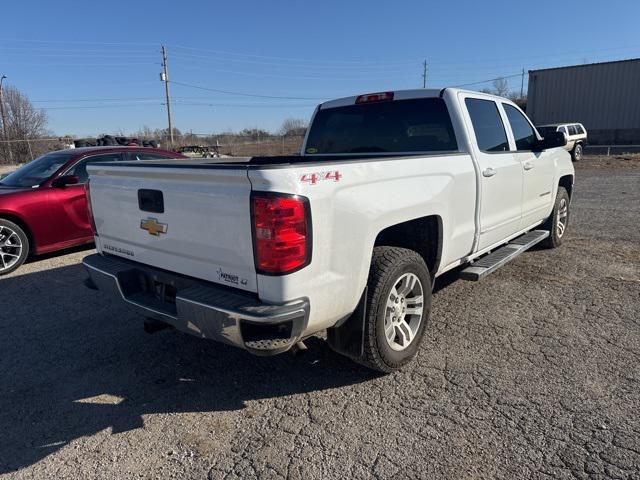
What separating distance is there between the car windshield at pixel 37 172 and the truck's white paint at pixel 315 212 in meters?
3.97

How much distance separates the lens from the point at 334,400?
120 inches

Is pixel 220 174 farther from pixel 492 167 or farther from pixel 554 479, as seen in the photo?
pixel 492 167

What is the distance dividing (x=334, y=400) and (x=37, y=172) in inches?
→ 240

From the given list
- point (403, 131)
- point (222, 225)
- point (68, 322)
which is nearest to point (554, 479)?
point (222, 225)

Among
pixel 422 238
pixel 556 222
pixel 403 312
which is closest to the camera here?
pixel 403 312

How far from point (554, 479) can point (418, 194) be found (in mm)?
1843

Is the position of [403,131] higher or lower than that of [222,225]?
higher

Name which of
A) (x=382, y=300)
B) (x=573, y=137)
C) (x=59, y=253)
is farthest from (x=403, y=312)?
(x=573, y=137)

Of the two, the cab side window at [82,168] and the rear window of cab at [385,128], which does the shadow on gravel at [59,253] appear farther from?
the rear window of cab at [385,128]

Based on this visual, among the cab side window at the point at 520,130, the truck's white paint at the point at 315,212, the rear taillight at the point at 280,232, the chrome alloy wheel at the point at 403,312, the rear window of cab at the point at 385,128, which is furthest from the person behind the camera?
the cab side window at the point at 520,130

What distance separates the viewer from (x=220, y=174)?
2531 millimetres

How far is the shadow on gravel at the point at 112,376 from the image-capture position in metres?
2.87

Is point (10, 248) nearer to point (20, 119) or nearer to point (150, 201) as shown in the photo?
point (150, 201)

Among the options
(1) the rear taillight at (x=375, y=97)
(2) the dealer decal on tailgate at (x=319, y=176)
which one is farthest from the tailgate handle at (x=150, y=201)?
(1) the rear taillight at (x=375, y=97)
